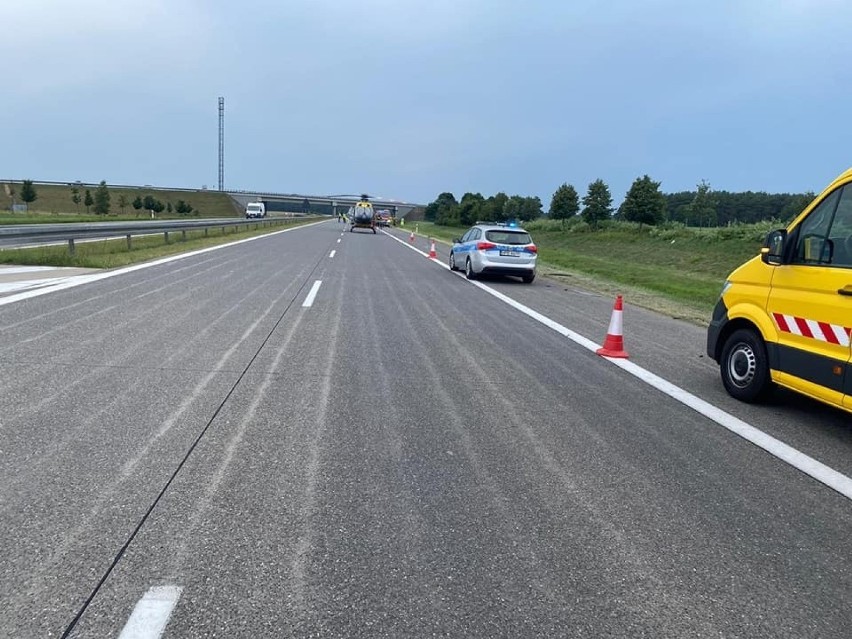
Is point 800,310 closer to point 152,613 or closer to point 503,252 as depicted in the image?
point 152,613

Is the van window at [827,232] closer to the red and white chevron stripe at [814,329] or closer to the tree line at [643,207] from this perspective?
the red and white chevron stripe at [814,329]

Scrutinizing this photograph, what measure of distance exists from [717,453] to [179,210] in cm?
9164

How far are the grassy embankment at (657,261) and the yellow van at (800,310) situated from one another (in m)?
6.25

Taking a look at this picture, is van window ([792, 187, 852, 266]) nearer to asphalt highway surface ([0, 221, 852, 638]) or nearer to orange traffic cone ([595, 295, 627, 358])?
asphalt highway surface ([0, 221, 852, 638])

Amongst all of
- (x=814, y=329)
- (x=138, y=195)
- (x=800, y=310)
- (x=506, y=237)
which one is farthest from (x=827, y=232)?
(x=138, y=195)

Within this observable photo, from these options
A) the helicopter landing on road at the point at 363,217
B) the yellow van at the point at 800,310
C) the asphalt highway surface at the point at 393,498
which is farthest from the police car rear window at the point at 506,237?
the helicopter landing on road at the point at 363,217

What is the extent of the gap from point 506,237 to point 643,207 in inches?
1170

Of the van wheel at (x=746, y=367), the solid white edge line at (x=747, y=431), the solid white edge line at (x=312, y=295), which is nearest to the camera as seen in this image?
the solid white edge line at (x=747, y=431)

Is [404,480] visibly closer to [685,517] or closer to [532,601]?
[532,601]

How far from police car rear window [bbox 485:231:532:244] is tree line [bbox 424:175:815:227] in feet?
37.4

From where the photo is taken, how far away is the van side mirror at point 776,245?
236 inches

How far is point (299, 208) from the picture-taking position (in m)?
176

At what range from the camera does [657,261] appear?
31.4m

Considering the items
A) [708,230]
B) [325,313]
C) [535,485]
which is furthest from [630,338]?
[708,230]
